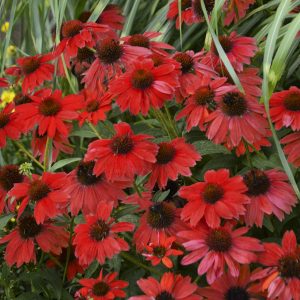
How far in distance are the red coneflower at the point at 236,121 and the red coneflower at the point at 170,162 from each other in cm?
4

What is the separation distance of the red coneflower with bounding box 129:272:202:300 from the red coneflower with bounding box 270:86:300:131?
0.29 metres

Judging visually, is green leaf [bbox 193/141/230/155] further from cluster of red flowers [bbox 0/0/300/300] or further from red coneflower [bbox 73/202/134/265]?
red coneflower [bbox 73/202/134/265]

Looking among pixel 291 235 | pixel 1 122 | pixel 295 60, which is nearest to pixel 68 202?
Result: pixel 1 122

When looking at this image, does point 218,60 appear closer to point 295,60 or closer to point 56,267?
point 295,60

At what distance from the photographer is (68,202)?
108 cm

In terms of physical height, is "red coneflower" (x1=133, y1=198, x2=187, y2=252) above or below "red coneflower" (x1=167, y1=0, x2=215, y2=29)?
below

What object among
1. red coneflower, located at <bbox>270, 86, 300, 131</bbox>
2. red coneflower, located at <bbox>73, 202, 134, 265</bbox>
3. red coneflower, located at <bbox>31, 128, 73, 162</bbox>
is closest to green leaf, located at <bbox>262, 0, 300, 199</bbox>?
A: red coneflower, located at <bbox>270, 86, 300, 131</bbox>

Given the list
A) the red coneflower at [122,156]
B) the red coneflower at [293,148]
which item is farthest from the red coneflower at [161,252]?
the red coneflower at [293,148]

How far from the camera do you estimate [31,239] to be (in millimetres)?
1112

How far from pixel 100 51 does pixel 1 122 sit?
0.21 meters

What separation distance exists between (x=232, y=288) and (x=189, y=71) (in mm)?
402

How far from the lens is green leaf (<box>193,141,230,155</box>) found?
44.7 inches

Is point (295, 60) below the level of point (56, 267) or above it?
above

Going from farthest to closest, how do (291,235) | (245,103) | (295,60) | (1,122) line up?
(295,60)
(1,122)
(245,103)
(291,235)
